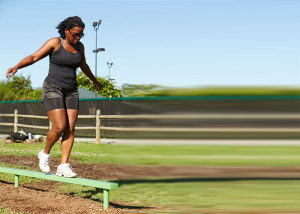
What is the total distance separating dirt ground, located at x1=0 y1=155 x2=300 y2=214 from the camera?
3279 mm

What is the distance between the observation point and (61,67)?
3592 mm

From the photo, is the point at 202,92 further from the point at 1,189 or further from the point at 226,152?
the point at 1,189

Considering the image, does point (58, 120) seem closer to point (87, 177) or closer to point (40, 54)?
point (40, 54)

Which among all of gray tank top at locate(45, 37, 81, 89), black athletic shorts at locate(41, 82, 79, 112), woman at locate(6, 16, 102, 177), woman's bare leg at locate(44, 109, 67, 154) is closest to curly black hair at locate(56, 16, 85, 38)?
woman at locate(6, 16, 102, 177)

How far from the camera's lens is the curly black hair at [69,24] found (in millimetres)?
3590

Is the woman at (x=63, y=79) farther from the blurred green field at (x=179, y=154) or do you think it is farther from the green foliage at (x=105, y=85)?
the green foliage at (x=105, y=85)

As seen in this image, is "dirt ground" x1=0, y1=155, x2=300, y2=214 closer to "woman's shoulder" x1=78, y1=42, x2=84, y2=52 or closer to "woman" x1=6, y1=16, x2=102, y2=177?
"woman" x1=6, y1=16, x2=102, y2=177

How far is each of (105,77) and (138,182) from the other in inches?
1066

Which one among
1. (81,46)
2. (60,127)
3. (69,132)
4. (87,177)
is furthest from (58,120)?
(87,177)

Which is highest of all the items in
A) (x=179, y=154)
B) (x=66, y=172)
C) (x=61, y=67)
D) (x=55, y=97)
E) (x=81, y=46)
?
(x=81, y=46)

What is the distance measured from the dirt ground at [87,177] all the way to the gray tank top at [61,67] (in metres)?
1.36

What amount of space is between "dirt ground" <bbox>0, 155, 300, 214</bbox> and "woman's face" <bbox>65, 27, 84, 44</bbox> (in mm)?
1882

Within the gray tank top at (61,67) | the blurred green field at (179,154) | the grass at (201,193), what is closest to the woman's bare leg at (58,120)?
the gray tank top at (61,67)

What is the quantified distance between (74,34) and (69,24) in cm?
13
